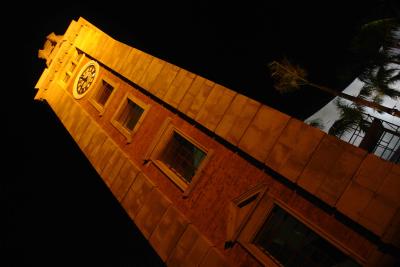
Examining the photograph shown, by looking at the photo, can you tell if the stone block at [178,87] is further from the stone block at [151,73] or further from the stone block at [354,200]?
the stone block at [354,200]

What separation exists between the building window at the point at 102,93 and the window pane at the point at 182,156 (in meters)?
4.31

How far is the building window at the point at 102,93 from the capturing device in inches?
415

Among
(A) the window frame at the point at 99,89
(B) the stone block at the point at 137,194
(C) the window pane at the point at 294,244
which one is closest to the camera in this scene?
(C) the window pane at the point at 294,244

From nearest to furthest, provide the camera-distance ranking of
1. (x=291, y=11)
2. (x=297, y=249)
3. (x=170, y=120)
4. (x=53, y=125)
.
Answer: (x=297, y=249)
(x=170, y=120)
(x=291, y=11)
(x=53, y=125)

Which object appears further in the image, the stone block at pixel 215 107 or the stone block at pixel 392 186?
the stone block at pixel 215 107

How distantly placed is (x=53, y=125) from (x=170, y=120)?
1722cm

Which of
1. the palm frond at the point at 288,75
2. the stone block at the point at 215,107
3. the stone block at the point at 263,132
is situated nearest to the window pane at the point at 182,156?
the stone block at the point at 215,107

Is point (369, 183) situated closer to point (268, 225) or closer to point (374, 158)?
point (374, 158)

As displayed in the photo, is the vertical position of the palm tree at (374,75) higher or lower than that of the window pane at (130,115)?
higher

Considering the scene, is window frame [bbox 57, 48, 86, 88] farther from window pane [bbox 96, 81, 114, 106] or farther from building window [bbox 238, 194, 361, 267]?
building window [bbox 238, 194, 361, 267]

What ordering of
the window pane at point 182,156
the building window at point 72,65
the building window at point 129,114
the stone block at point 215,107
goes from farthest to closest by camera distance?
the building window at point 72,65 < the building window at point 129,114 < the window pane at point 182,156 < the stone block at point 215,107

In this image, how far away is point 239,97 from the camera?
6109 millimetres

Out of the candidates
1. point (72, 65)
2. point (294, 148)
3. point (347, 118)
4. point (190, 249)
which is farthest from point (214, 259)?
point (72, 65)

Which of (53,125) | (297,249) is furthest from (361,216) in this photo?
(53,125)
